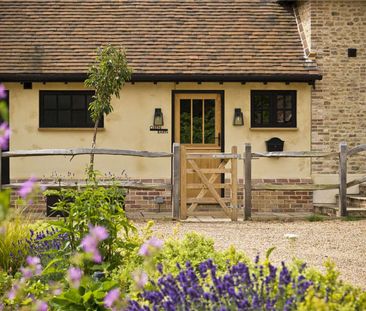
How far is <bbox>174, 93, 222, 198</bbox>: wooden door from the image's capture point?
17828 millimetres

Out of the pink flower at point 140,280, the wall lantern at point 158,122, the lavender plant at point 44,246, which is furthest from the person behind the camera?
the wall lantern at point 158,122

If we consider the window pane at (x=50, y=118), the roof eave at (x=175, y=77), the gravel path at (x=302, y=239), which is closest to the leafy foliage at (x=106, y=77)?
the roof eave at (x=175, y=77)

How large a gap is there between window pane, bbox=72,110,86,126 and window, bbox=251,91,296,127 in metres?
3.79

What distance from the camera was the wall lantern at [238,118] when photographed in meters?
17.7

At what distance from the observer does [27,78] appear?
1725 cm

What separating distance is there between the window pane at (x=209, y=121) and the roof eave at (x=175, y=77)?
0.69 metres

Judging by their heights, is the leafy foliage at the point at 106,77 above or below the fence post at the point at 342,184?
above

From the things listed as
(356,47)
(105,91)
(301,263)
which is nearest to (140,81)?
(105,91)

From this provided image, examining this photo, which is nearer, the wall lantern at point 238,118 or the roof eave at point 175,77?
the roof eave at point 175,77

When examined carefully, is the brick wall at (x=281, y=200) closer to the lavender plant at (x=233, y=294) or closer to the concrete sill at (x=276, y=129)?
the concrete sill at (x=276, y=129)

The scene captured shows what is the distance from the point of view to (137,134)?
1770 centimetres

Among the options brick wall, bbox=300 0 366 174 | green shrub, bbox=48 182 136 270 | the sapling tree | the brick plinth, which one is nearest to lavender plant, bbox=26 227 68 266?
green shrub, bbox=48 182 136 270

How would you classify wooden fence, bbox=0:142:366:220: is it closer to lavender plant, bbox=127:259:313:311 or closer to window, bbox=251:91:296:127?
window, bbox=251:91:296:127

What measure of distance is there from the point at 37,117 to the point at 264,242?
26.3 ft
